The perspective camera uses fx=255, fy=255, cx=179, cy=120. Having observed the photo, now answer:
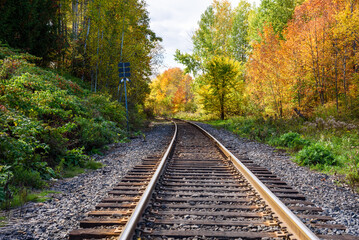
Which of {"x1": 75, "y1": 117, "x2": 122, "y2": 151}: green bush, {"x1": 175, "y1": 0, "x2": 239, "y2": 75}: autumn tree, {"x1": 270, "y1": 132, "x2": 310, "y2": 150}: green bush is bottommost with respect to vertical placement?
{"x1": 270, "y1": 132, "x2": 310, "y2": 150}: green bush

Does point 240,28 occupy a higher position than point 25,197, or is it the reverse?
point 240,28

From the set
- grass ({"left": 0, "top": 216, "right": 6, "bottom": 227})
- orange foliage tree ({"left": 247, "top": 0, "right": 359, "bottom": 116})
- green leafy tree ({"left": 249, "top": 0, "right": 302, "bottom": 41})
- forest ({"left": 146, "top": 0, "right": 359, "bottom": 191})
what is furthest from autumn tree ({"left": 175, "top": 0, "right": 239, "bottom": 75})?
grass ({"left": 0, "top": 216, "right": 6, "bottom": 227})

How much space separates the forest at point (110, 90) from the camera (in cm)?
564

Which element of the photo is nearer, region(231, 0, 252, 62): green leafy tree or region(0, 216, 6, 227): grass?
region(0, 216, 6, 227): grass

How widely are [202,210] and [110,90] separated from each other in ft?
51.8

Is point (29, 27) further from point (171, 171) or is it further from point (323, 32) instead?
point (323, 32)

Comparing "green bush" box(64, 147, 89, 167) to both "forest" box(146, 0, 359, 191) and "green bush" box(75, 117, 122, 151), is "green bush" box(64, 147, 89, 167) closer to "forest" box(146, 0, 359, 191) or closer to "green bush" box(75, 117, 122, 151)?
"green bush" box(75, 117, 122, 151)

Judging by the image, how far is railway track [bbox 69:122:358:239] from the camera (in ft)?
9.15

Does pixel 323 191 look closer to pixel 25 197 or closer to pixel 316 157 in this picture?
pixel 316 157

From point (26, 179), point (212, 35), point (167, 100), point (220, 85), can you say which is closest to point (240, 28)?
point (212, 35)

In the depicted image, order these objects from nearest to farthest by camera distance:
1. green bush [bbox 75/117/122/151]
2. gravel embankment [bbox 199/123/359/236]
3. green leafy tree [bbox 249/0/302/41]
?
1. gravel embankment [bbox 199/123/359/236]
2. green bush [bbox 75/117/122/151]
3. green leafy tree [bbox 249/0/302/41]

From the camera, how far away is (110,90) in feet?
59.2

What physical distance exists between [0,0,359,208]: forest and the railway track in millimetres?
1610

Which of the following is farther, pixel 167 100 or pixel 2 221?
pixel 167 100
